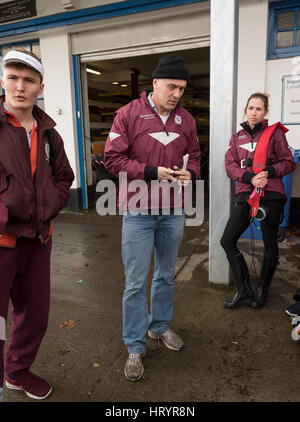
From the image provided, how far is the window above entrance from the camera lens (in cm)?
525

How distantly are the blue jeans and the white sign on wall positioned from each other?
12.5 feet

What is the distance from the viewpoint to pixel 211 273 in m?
3.69

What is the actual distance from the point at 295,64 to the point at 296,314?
13.2 feet

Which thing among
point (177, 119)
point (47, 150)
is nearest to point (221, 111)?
point (177, 119)

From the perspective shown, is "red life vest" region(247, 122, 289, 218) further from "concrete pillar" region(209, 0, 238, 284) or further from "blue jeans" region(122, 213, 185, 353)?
"blue jeans" region(122, 213, 185, 353)

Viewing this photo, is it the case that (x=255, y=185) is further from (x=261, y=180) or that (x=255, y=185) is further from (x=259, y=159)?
(x=259, y=159)

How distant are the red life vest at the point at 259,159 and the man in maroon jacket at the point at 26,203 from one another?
1682mm

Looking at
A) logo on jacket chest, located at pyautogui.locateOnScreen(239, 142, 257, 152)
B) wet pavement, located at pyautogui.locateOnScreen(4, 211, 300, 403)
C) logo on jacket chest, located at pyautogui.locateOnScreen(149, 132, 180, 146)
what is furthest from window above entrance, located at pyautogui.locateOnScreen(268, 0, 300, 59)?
logo on jacket chest, located at pyautogui.locateOnScreen(149, 132, 180, 146)

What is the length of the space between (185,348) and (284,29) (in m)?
4.99

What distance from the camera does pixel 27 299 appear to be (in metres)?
2.11

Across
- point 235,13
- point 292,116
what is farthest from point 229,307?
point 292,116

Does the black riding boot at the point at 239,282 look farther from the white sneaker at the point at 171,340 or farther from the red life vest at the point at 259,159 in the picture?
the white sneaker at the point at 171,340
